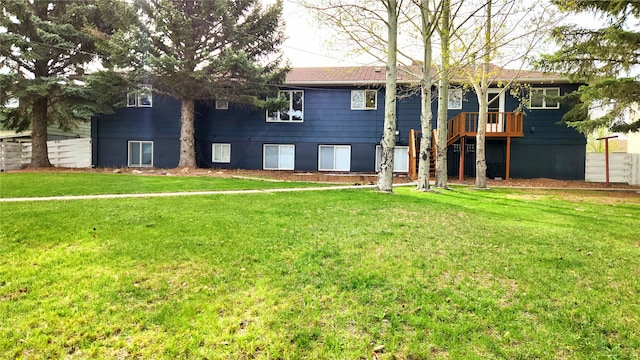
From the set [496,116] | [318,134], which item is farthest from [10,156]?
[496,116]

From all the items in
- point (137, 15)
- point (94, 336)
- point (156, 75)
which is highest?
point (137, 15)

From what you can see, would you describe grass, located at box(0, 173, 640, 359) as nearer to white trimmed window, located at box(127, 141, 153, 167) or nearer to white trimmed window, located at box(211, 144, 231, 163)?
white trimmed window, located at box(211, 144, 231, 163)

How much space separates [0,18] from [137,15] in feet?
21.5

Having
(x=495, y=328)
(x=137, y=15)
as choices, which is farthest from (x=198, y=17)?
(x=495, y=328)

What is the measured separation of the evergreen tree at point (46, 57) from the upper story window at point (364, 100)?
10850 mm

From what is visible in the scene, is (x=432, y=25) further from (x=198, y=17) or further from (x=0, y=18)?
(x=0, y=18)

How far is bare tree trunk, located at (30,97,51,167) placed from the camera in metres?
17.1

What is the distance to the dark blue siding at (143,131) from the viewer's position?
63.7ft

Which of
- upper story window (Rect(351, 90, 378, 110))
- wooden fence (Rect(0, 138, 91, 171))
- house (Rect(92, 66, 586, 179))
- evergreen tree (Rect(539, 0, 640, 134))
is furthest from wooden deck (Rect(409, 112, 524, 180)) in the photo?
wooden fence (Rect(0, 138, 91, 171))

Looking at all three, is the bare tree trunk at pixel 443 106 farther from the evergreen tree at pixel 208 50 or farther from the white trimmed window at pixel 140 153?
the white trimmed window at pixel 140 153

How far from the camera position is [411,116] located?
18562 millimetres

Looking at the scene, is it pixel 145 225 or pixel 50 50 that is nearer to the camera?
pixel 145 225

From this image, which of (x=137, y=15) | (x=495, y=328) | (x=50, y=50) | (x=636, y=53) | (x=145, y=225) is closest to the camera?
(x=495, y=328)

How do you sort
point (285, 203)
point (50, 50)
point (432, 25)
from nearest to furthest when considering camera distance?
point (285, 203), point (432, 25), point (50, 50)
